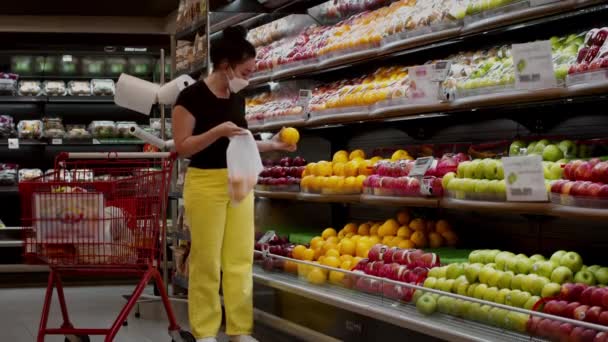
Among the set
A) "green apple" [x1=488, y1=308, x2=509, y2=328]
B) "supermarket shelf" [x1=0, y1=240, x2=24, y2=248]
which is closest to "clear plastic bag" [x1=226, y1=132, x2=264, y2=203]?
"green apple" [x1=488, y1=308, x2=509, y2=328]

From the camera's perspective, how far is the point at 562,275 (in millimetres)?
3238

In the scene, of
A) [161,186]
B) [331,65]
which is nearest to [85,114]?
[331,65]

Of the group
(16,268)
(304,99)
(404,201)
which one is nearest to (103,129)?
(16,268)

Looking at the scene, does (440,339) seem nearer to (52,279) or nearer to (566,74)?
(566,74)

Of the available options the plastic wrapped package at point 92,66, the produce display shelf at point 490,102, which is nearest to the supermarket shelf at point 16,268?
the plastic wrapped package at point 92,66

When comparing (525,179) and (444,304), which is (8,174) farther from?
(525,179)

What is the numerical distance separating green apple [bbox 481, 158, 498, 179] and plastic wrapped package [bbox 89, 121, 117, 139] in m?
6.31

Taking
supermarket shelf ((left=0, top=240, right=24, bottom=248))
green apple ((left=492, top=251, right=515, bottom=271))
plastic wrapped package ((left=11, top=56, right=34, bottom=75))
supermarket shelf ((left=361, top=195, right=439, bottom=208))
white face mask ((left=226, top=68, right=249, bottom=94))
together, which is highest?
plastic wrapped package ((left=11, top=56, right=34, bottom=75))

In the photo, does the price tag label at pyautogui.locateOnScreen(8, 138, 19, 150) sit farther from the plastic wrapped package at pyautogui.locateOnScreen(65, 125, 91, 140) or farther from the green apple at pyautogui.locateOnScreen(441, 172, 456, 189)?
the green apple at pyautogui.locateOnScreen(441, 172, 456, 189)

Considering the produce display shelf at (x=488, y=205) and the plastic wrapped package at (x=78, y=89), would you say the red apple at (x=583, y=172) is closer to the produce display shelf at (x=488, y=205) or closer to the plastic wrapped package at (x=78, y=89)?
the produce display shelf at (x=488, y=205)

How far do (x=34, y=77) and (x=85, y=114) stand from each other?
27.0 inches

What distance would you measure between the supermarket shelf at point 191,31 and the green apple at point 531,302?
146 inches

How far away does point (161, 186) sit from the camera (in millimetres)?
4082

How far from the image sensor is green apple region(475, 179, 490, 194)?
3.58 m
